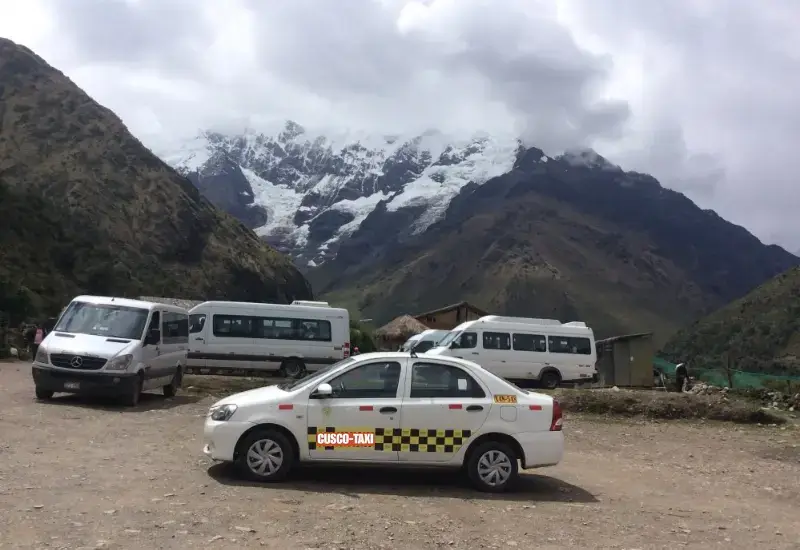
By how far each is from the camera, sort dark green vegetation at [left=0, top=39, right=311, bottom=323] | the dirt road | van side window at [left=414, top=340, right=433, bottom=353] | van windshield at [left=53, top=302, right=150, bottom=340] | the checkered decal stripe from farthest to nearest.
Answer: dark green vegetation at [left=0, top=39, right=311, bottom=323] < van side window at [left=414, top=340, right=433, bottom=353] < van windshield at [left=53, top=302, right=150, bottom=340] < the checkered decal stripe < the dirt road

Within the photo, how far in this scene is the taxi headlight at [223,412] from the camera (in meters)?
8.88

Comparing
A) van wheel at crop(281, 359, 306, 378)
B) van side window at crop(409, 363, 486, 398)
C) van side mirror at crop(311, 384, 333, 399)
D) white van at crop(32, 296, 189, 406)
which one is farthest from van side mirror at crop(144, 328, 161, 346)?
van wheel at crop(281, 359, 306, 378)

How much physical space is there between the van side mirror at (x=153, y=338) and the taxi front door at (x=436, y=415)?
8283mm

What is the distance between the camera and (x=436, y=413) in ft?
29.8

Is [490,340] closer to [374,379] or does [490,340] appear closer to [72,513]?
[374,379]

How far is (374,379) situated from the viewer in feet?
30.1

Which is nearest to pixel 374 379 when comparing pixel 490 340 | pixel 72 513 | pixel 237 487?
pixel 237 487

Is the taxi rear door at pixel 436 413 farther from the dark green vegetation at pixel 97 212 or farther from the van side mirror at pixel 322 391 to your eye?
the dark green vegetation at pixel 97 212

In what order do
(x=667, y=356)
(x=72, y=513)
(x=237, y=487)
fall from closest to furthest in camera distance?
(x=72, y=513) → (x=237, y=487) → (x=667, y=356)

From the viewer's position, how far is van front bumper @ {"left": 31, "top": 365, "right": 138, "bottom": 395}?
14344mm

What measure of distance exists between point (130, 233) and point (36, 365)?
57.7 m

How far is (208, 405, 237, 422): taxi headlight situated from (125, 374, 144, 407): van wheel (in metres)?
6.60

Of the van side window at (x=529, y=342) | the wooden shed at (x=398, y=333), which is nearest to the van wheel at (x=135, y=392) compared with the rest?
the van side window at (x=529, y=342)

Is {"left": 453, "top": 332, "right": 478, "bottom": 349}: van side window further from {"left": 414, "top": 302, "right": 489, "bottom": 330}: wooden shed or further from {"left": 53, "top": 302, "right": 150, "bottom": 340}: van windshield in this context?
{"left": 414, "top": 302, "right": 489, "bottom": 330}: wooden shed
